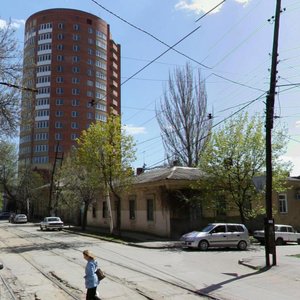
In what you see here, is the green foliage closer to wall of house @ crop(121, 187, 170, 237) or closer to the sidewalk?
wall of house @ crop(121, 187, 170, 237)

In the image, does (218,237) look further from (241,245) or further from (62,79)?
(62,79)

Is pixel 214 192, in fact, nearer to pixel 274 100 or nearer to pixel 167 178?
pixel 167 178

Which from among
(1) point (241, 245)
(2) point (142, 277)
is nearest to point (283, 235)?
(1) point (241, 245)

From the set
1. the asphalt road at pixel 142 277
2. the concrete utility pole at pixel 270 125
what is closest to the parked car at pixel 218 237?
the asphalt road at pixel 142 277

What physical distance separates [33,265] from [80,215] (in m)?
36.6

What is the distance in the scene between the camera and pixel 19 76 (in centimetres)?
1620

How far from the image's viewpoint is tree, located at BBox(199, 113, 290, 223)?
27.0m

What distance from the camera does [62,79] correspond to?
4313 inches

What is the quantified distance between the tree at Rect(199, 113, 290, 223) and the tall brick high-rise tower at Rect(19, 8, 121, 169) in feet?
260

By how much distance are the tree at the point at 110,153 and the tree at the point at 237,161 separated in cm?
706

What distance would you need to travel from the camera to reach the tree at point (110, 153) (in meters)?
32.3

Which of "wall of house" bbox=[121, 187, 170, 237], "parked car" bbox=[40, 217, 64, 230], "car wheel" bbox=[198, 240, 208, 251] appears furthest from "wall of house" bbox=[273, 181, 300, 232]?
"parked car" bbox=[40, 217, 64, 230]

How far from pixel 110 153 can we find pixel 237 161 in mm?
9896

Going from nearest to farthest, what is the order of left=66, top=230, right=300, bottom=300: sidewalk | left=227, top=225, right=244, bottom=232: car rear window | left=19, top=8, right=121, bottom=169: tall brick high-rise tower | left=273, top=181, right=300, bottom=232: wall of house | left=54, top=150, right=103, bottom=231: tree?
left=66, top=230, right=300, bottom=300: sidewalk, left=227, top=225, right=244, bottom=232: car rear window, left=54, top=150, right=103, bottom=231: tree, left=273, top=181, right=300, bottom=232: wall of house, left=19, top=8, right=121, bottom=169: tall brick high-rise tower
